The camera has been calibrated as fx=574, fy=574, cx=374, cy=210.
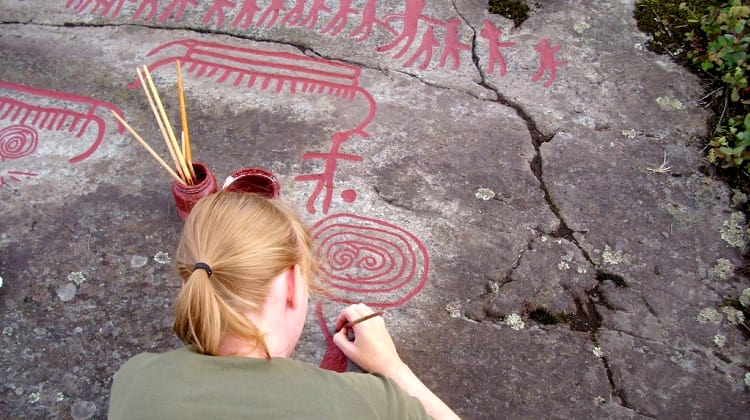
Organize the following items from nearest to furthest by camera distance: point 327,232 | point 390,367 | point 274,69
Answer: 1. point 390,367
2. point 327,232
3. point 274,69

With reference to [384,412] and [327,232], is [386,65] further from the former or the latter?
[384,412]

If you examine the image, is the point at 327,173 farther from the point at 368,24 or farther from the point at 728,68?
the point at 728,68

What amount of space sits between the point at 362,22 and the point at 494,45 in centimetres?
68

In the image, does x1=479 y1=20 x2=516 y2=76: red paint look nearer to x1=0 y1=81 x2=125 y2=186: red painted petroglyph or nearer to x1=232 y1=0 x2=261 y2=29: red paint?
x1=232 y1=0 x2=261 y2=29: red paint

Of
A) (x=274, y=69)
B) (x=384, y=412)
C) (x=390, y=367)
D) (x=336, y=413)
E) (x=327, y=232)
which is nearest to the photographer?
(x=336, y=413)

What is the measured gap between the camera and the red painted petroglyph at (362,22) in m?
2.78

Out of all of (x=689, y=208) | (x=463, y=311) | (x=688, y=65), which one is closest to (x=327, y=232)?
(x=463, y=311)

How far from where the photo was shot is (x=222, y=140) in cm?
243

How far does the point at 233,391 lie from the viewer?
1093 mm

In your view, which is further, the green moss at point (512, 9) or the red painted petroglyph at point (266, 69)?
the green moss at point (512, 9)

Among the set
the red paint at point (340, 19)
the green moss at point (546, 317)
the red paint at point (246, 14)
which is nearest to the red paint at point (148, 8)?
the red paint at point (246, 14)

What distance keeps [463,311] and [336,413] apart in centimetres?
88

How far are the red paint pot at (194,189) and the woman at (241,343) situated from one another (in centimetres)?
68

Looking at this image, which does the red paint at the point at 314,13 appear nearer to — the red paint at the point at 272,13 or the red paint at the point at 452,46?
the red paint at the point at 272,13
